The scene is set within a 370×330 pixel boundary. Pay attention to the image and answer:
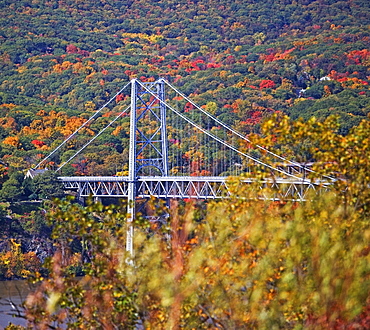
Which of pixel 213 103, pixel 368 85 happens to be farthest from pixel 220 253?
pixel 368 85

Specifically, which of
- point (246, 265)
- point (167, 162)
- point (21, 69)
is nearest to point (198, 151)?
point (167, 162)

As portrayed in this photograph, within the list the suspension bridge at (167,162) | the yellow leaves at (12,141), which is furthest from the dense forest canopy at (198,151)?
the suspension bridge at (167,162)

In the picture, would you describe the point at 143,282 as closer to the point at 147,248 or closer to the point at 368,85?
the point at 147,248

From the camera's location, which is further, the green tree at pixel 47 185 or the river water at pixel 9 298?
the green tree at pixel 47 185

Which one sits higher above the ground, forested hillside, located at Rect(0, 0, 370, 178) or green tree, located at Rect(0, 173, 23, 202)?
forested hillside, located at Rect(0, 0, 370, 178)

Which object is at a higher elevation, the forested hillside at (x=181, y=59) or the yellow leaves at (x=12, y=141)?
the forested hillside at (x=181, y=59)

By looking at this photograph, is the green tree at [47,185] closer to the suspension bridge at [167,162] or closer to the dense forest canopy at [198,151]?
the dense forest canopy at [198,151]

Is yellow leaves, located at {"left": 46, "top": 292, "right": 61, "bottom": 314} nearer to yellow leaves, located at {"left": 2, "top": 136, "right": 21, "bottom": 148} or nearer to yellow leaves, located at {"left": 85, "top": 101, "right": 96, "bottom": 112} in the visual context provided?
yellow leaves, located at {"left": 2, "top": 136, "right": 21, "bottom": 148}

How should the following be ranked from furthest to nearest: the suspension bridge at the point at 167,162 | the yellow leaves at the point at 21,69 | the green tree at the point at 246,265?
the yellow leaves at the point at 21,69, the suspension bridge at the point at 167,162, the green tree at the point at 246,265

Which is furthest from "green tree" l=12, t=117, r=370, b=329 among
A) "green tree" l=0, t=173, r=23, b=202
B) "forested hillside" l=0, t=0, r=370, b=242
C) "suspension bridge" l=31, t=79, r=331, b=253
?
"green tree" l=0, t=173, r=23, b=202

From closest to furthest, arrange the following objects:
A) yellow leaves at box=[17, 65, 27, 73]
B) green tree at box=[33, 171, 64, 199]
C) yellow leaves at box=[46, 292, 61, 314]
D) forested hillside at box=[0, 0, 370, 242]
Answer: yellow leaves at box=[46, 292, 61, 314], green tree at box=[33, 171, 64, 199], forested hillside at box=[0, 0, 370, 242], yellow leaves at box=[17, 65, 27, 73]

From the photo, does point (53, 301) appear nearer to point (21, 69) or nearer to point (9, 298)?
point (9, 298)
